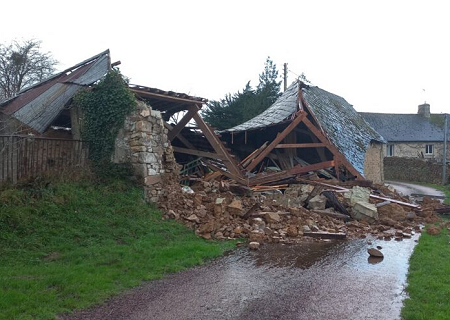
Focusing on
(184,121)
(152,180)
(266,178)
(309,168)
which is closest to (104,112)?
(152,180)

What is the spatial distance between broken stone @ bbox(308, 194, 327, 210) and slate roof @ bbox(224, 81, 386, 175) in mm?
5276

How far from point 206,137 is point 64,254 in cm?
790

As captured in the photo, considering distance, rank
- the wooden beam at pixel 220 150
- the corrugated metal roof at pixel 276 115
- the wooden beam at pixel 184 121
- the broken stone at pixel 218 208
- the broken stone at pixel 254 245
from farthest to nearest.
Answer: the corrugated metal roof at pixel 276 115
the wooden beam at pixel 220 150
the wooden beam at pixel 184 121
the broken stone at pixel 218 208
the broken stone at pixel 254 245

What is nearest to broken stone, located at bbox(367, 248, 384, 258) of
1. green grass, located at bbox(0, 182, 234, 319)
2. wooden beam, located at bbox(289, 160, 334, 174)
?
green grass, located at bbox(0, 182, 234, 319)

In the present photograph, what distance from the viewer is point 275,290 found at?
19.9 feet

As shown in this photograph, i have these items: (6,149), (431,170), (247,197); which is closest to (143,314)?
(6,149)

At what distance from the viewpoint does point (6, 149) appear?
9039mm

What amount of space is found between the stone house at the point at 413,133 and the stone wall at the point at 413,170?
677 cm

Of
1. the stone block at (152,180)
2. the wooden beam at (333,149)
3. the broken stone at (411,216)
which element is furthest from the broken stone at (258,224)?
the wooden beam at (333,149)

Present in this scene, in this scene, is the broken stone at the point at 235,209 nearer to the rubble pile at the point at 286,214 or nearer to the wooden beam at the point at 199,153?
the rubble pile at the point at 286,214

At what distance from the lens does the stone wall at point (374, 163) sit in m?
22.0

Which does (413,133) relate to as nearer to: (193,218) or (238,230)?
(238,230)

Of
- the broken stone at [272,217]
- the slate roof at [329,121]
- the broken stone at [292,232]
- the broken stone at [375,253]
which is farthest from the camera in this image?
the slate roof at [329,121]

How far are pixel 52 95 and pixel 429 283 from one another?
1100cm
